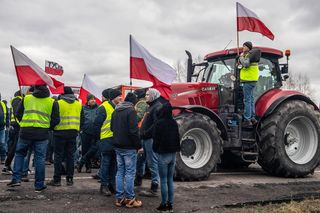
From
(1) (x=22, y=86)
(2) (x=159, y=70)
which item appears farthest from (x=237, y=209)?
(1) (x=22, y=86)

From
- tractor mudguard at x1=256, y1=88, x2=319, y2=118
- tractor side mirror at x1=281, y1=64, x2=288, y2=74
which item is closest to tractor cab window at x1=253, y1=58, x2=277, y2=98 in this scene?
tractor mudguard at x1=256, y1=88, x2=319, y2=118

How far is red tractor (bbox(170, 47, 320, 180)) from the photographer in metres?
8.57

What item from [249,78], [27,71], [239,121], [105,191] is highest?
[249,78]

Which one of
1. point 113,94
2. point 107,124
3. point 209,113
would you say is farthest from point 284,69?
point 107,124

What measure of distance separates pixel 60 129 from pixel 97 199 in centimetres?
163

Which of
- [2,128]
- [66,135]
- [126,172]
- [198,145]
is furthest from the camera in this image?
[2,128]

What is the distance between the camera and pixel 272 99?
9.52 metres

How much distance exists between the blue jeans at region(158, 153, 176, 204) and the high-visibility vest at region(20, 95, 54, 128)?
2241 millimetres

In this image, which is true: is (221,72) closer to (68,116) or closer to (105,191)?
(68,116)

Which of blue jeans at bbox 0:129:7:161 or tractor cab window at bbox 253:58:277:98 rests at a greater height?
tractor cab window at bbox 253:58:277:98

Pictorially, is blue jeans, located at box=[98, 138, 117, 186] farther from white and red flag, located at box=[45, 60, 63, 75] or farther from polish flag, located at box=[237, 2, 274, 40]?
white and red flag, located at box=[45, 60, 63, 75]

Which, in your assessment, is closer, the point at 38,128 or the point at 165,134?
the point at 165,134

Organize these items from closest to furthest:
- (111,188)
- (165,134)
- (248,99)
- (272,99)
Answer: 1. (165,134)
2. (111,188)
3. (248,99)
4. (272,99)

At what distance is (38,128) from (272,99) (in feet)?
17.6
